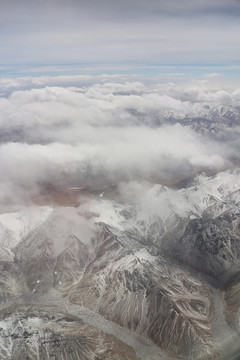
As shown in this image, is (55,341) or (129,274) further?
(129,274)

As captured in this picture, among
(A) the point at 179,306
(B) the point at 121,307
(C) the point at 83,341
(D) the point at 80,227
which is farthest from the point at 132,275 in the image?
(D) the point at 80,227

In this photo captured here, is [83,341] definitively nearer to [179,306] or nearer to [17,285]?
[179,306]

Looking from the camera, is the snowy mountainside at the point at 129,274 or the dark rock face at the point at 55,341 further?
the snowy mountainside at the point at 129,274

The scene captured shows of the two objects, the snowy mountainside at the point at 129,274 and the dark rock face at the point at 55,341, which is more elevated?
the dark rock face at the point at 55,341

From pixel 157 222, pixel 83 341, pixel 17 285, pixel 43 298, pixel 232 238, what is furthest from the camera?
pixel 157 222

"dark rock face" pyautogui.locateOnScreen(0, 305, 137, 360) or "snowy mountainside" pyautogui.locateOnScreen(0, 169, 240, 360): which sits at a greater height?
"dark rock face" pyautogui.locateOnScreen(0, 305, 137, 360)

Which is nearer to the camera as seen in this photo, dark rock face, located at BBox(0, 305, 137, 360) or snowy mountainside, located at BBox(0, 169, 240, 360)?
dark rock face, located at BBox(0, 305, 137, 360)

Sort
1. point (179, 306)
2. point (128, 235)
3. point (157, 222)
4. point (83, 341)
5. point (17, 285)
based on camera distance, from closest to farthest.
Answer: point (83, 341) < point (179, 306) < point (17, 285) < point (128, 235) < point (157, 222)

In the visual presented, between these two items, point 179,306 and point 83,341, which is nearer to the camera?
point 83,341

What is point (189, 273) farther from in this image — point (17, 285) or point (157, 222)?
point (17, 285)

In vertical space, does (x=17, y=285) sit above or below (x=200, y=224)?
below

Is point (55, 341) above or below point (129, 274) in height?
above
